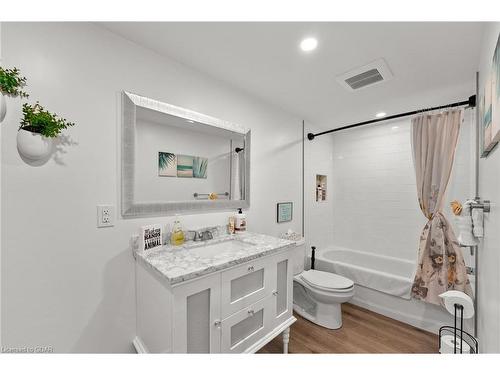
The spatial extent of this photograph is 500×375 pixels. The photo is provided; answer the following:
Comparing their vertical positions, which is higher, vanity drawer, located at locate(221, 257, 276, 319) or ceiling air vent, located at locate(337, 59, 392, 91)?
ceiling air vent, located at locate(337, 59, 392, 91)

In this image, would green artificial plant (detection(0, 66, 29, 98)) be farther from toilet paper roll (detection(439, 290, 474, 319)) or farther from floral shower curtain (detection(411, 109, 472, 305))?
floral shower curtain (detection(411, 109, 472, 305))

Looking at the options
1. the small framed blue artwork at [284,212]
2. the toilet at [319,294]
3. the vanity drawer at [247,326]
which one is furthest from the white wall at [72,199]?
the toilet at [319,294]

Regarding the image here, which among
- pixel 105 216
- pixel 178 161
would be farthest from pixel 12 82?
pixel 178 161

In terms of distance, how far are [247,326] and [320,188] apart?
2.15 metres

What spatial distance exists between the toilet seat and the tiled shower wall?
1040 millimetres

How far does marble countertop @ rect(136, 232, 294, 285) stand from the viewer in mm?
975

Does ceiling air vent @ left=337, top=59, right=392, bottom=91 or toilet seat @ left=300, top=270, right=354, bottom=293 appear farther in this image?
toilet seat @ left=300, top=270, right=354, bottom=293

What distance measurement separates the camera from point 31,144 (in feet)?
3.10

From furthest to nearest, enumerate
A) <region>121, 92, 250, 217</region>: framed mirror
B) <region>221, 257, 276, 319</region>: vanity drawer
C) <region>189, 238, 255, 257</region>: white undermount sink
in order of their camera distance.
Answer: <region>189, 238, 255, 257</region>: white undermount sink < <region>121, 92, 250, 217</region>: framed mirror < <region>221, 257, 276, 319</region>: vanity drawer

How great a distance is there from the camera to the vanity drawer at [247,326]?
1.15 meters

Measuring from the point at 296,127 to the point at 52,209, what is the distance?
2.30m

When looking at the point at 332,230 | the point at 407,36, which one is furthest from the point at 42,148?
the point at 332,230

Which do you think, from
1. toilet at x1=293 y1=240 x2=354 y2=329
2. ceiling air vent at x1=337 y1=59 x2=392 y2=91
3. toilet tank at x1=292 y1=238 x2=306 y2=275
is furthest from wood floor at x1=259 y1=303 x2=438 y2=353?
ceiling air vent at x1=337 y1=59 x2=392 y2=91

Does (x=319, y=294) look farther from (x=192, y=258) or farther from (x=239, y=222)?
(x=192, y=258)
